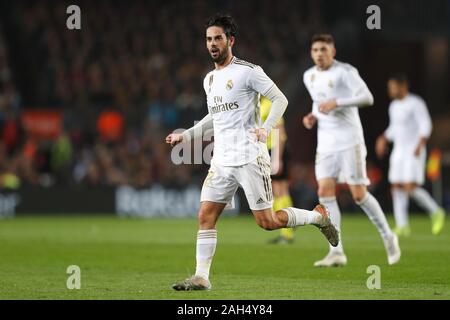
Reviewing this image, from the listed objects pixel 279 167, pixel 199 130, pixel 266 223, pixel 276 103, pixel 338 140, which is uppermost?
pixel 276 103

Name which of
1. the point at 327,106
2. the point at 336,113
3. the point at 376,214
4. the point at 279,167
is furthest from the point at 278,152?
the point at 327,106

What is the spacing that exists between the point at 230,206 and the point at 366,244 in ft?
19.1

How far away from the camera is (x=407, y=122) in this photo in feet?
58.3

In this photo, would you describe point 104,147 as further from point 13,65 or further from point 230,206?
point 230,206

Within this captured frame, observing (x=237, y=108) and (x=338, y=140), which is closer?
(x=237, y=108)

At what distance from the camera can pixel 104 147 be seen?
85.5 feet

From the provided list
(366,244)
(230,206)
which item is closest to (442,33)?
(366,244)

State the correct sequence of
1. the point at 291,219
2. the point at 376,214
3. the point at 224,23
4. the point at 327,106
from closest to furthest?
→ the point at 224,23 → the point at 291,219 → the point at 327,106 → the point at 376,214

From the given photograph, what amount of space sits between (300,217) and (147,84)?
19.7 meters

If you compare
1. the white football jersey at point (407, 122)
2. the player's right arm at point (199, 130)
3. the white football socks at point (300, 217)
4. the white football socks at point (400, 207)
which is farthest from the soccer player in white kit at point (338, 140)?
the white football jersey at point (407, 122)

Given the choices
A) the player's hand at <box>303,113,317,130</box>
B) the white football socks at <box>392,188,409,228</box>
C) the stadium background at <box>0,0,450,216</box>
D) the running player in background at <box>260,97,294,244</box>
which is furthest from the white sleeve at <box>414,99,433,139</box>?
the stadium background at <box>0,0,450,216</box>

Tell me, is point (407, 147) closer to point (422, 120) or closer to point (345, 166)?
point (422, 120)

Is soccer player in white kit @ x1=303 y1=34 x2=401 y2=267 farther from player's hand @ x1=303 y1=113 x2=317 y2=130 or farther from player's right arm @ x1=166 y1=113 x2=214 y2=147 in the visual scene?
player's right arm @ x1=166 y1=113 x2=214 y2=147

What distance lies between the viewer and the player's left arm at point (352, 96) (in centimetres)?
1075
